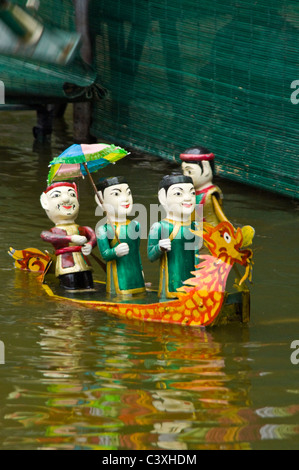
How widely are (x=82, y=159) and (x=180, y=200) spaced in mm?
910

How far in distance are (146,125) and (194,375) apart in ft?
23.6

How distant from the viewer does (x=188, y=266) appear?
7613mm

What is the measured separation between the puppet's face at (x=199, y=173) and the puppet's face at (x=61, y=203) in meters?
1.18

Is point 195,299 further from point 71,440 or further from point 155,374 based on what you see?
point 71,440

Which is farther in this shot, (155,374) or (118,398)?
(155,374)

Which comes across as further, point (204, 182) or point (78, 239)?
point (204, 182)

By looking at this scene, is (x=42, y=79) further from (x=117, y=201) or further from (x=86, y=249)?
(x=117, y=201)

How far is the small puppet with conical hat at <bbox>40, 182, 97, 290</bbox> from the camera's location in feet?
26.6

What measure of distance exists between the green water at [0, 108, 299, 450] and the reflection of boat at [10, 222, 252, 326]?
0.10 meters

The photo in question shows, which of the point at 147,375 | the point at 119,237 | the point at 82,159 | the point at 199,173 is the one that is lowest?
the point at 147,375

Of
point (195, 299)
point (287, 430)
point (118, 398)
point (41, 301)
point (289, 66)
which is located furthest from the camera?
point (289, 66)

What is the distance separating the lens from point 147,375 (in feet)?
21.0

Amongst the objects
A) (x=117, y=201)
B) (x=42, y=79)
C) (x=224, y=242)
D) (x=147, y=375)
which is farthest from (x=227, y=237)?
(x=42, y=79)
